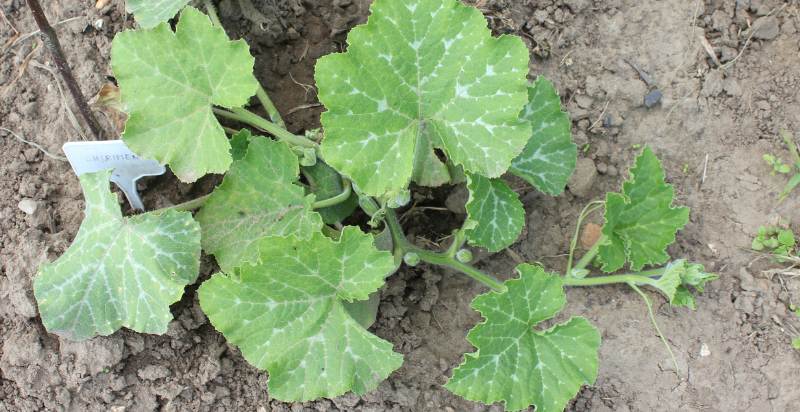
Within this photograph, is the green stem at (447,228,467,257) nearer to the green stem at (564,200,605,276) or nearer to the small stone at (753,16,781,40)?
the green stem at (564,200,605,276)

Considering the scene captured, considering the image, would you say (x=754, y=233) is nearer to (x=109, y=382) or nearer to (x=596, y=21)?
(x=596, y=21)

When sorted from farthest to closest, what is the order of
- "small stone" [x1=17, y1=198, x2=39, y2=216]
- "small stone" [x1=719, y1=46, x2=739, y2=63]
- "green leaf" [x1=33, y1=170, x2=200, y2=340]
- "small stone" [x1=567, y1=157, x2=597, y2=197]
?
"small stone" [x1=719, y1=46, x2=739, y2=63] → "small stone" [x1=567, y1=157, x2=597, y2=197] → "small stone" [x1=17, y1=198, x2=39, y2=216] → "green leaf" [x1=33, y1=170, x2=200, y2=340]

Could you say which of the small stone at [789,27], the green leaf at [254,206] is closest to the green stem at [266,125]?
the green leaf at [254,206]

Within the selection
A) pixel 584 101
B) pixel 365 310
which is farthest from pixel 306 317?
pixel 584 101

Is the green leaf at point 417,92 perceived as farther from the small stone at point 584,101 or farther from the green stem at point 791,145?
the green stem at point 791,145

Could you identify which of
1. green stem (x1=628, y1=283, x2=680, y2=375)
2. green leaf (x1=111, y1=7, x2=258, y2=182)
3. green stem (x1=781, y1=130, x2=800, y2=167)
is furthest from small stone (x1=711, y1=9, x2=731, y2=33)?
green leaf (x1=111, y1=7, x2=258, y2=182)

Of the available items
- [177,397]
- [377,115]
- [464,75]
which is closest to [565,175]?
[464,75]
